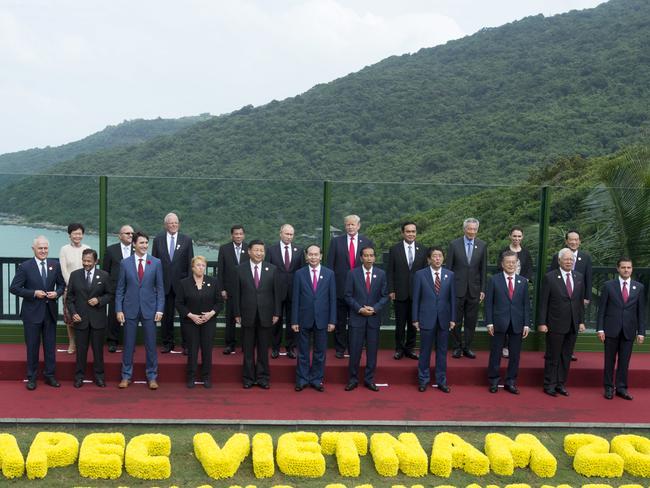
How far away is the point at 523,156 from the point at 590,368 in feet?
86.7

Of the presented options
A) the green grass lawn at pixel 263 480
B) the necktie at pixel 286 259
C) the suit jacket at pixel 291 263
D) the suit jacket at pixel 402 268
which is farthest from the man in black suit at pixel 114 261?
the suit jacket at pixel 402 268

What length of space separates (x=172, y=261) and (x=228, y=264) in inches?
25.8

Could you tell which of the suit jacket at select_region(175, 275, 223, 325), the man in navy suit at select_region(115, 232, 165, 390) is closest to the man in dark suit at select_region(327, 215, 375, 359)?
Answer: the suit jacket at select_region(175, 275, 223, 325)

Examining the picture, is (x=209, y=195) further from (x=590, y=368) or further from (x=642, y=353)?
(x=642, y=353)

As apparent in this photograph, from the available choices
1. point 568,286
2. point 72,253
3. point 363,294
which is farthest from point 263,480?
point 568,286

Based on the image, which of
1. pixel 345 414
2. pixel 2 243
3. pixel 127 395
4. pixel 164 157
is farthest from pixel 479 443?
pixel 164 157

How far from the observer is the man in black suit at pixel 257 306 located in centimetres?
815

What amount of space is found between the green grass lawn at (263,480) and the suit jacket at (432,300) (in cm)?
146

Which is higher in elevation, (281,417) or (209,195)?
(209,195)

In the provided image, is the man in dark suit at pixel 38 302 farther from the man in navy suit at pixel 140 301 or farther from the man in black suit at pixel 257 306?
the man in black suit at pixel 257 306

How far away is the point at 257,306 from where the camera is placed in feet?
26.8

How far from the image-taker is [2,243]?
9.36 metres

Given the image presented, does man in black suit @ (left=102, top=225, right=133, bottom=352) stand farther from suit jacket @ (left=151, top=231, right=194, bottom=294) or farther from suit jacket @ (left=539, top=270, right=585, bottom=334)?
suit jacket @ (left=539, top=270, right=585, bottom=334)

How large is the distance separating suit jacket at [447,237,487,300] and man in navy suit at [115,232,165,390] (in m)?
3.44
